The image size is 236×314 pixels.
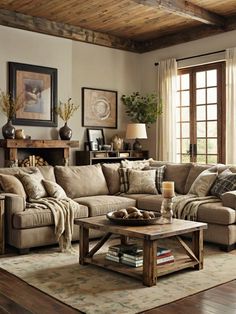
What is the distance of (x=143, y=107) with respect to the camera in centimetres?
732

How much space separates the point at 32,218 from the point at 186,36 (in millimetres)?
4442

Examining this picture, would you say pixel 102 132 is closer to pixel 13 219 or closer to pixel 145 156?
pixel 145 156

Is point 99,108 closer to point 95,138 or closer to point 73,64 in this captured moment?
point 95,138

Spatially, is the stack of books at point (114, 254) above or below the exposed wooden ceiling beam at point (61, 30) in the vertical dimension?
below

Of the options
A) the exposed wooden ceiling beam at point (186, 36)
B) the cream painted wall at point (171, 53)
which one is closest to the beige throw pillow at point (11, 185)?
the cream painted wall at point (171, 53)

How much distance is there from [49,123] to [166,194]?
11.4ft

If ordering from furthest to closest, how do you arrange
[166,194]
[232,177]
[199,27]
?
[199,27] < [232,177] < [166,194]

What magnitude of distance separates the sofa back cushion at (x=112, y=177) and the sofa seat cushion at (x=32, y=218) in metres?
1.57

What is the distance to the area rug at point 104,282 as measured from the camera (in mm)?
2883

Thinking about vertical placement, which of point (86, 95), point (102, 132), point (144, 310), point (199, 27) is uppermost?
point (199, 27)

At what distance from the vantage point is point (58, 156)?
6.60 m

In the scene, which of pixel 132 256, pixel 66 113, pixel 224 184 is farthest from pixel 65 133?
pixel 132 256

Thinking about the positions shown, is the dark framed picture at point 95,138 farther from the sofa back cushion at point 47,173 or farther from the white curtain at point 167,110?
the sofa back cushion at point 47,173

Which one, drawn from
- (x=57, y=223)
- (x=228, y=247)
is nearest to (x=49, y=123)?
(x=57, y=223)
